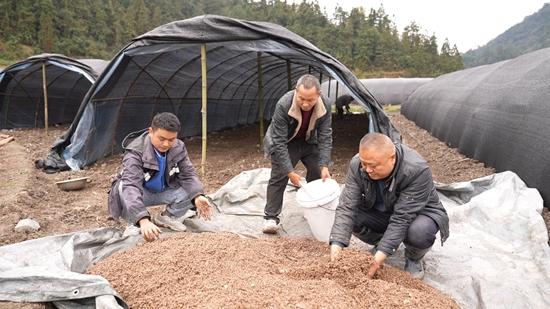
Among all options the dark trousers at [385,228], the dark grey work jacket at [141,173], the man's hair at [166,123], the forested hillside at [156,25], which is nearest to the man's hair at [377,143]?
the dark trousers at [385,228]

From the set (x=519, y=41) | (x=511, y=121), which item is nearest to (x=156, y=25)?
(x=511, y=121)

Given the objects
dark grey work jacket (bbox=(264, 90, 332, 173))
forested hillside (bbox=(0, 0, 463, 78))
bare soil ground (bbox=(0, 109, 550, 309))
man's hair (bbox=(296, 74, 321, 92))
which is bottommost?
bare soil ground (bbox=(0, 109, 550, 309))

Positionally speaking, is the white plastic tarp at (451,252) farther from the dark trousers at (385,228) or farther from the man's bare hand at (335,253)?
the man's bare hand at (335,253)

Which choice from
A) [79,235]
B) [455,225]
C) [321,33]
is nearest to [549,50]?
[455,225]

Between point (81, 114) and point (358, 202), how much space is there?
18.8 feet

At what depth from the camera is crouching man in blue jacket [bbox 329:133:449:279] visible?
245cm

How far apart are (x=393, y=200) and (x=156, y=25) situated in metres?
54.9

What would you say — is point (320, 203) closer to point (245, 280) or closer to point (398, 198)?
point (398, 198)

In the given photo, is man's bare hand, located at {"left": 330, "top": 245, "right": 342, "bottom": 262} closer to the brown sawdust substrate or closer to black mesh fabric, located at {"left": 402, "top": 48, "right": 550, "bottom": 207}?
the brown sawdust substrate

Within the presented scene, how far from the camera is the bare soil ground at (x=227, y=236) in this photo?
7.09 feet

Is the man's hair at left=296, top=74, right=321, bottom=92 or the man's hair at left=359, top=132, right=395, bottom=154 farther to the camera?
the man's hair at left=296, top=74, right=321, bottom=92

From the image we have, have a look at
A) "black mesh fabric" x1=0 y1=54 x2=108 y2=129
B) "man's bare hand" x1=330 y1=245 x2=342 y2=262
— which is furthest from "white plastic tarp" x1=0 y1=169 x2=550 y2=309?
"black mesh fabric" x1=0 y1=54 x2=108 y2=129

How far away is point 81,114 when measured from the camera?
6750mm

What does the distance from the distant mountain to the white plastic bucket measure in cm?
9033
